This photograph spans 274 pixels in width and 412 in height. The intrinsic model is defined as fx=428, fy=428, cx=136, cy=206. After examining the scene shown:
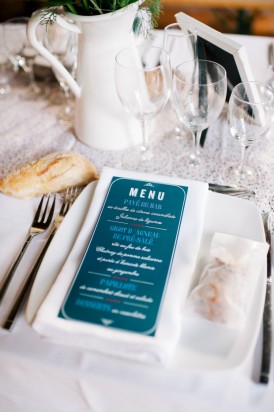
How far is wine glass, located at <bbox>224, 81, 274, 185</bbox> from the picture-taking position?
781 millimetres

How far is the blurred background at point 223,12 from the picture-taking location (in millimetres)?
2391

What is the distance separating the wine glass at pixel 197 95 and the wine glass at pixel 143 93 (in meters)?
0.03

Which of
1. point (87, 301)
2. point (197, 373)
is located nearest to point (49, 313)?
point (87, 301)

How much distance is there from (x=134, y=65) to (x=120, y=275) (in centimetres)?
47

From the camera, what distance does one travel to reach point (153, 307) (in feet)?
1.82

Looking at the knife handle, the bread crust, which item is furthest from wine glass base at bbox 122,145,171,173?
the knife handle

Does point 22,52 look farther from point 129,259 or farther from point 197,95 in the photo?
point 129,259

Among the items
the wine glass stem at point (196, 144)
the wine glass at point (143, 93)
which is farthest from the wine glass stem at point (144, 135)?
the wine glass stem at point (196, 144)

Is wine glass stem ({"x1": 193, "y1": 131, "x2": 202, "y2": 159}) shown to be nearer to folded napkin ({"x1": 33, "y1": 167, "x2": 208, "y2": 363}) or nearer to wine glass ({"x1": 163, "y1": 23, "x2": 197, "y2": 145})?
wine glass ({"x1": 163, "y1": 23, "x2": 197, "y2": 145})

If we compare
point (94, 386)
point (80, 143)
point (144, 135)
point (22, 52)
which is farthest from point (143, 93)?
point (94, 386)

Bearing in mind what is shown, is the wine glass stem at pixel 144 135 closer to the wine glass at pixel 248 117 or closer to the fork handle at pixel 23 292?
the wine glass at pixel 248 117

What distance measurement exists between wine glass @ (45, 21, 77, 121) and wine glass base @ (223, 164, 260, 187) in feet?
1.38

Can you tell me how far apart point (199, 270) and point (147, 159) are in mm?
361

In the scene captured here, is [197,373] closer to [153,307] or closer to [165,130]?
[153,307]
